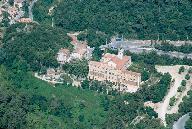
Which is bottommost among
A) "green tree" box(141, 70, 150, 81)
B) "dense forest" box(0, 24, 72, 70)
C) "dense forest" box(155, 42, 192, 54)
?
"green tree" box(141, 70, 150, 81)

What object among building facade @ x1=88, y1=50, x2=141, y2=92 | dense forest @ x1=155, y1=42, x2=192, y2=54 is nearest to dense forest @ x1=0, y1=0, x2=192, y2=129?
building facade @ x1=88, y1=50, x2=141, y2=92

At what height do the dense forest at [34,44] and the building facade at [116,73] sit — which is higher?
the dense forest at [34,44]

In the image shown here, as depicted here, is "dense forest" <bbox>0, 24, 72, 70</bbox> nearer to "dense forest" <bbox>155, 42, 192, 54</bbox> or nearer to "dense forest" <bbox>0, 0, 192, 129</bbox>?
"dense forest" <bbox>0, 0, 192, 129</bbox>

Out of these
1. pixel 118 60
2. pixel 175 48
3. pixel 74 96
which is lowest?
pixel 74 96

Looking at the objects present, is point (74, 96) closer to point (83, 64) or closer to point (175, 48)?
point (83, 64)

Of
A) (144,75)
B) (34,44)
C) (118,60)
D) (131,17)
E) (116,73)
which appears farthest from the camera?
(131,17)

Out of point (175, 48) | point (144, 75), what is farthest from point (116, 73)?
point (175, 48)

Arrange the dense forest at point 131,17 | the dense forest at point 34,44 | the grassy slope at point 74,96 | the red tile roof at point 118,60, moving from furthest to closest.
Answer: the dense forest at point 131,17 < the dense forest at point 34,44 < the red tile roof at point 118,60 < the grassy slope at point 74,96

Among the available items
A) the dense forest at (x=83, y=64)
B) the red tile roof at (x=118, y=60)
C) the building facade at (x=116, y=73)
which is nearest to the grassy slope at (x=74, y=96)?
the dense forest at (x=83, y=64)

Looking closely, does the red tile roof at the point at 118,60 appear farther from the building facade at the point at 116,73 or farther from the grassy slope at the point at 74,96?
the grassy slope at the point at 74,96
